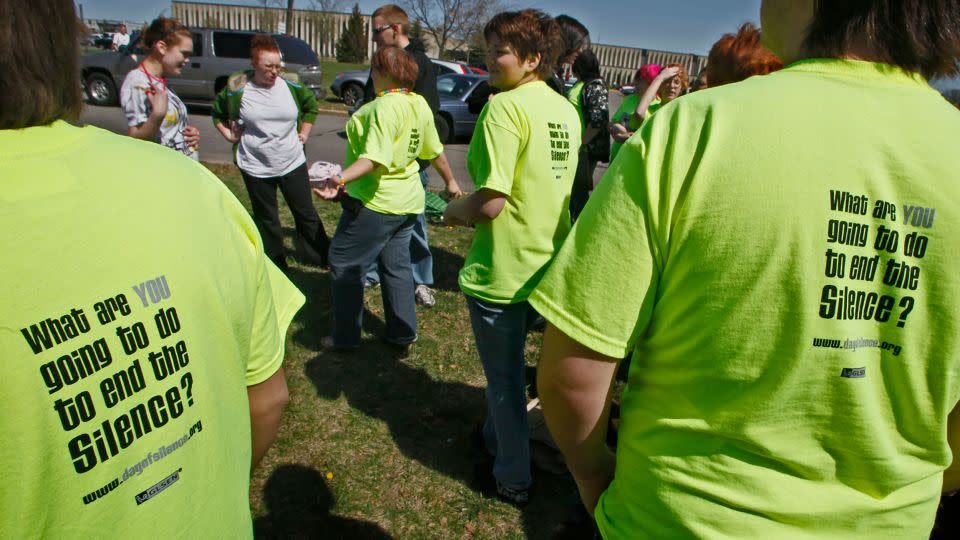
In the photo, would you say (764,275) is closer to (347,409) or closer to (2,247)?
(2,247)

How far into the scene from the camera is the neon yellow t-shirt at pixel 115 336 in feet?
2.49

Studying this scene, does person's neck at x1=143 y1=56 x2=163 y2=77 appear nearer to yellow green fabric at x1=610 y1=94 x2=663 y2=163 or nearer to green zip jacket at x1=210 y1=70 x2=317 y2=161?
green zip jacket at x1=210 y1=70 x2=317 y2=161

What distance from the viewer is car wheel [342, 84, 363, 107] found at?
54.6ft

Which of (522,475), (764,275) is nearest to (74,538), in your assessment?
(764,275)

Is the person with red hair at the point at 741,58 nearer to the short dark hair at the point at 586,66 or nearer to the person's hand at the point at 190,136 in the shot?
the short dark hair at the point at 586,66

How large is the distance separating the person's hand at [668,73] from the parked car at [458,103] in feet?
26.1

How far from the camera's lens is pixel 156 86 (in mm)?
3971

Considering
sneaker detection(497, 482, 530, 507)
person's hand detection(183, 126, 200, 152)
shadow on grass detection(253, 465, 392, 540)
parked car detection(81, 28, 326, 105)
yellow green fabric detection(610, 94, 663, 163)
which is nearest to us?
shadow on grass detection(253, 465, 392, 540)

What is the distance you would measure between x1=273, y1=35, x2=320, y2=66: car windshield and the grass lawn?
516 inches

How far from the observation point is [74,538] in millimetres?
834

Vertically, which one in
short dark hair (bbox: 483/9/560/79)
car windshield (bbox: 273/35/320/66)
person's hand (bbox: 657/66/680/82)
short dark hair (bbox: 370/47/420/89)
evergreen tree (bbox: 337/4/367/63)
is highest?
evergreen tree (bbox: 337/4/367/63)

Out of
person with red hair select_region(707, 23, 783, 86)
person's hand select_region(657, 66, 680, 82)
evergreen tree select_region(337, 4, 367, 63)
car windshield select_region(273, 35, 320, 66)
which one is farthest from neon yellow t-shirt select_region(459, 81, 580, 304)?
evergreen tree select_region(337, 4, 367, 63)

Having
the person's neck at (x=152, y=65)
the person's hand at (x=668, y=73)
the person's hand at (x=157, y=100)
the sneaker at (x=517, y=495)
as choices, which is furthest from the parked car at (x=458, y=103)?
the sneaker at (x=517, y=495)

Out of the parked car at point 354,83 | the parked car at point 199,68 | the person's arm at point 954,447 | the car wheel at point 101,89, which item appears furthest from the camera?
the parked car at point 354,83
